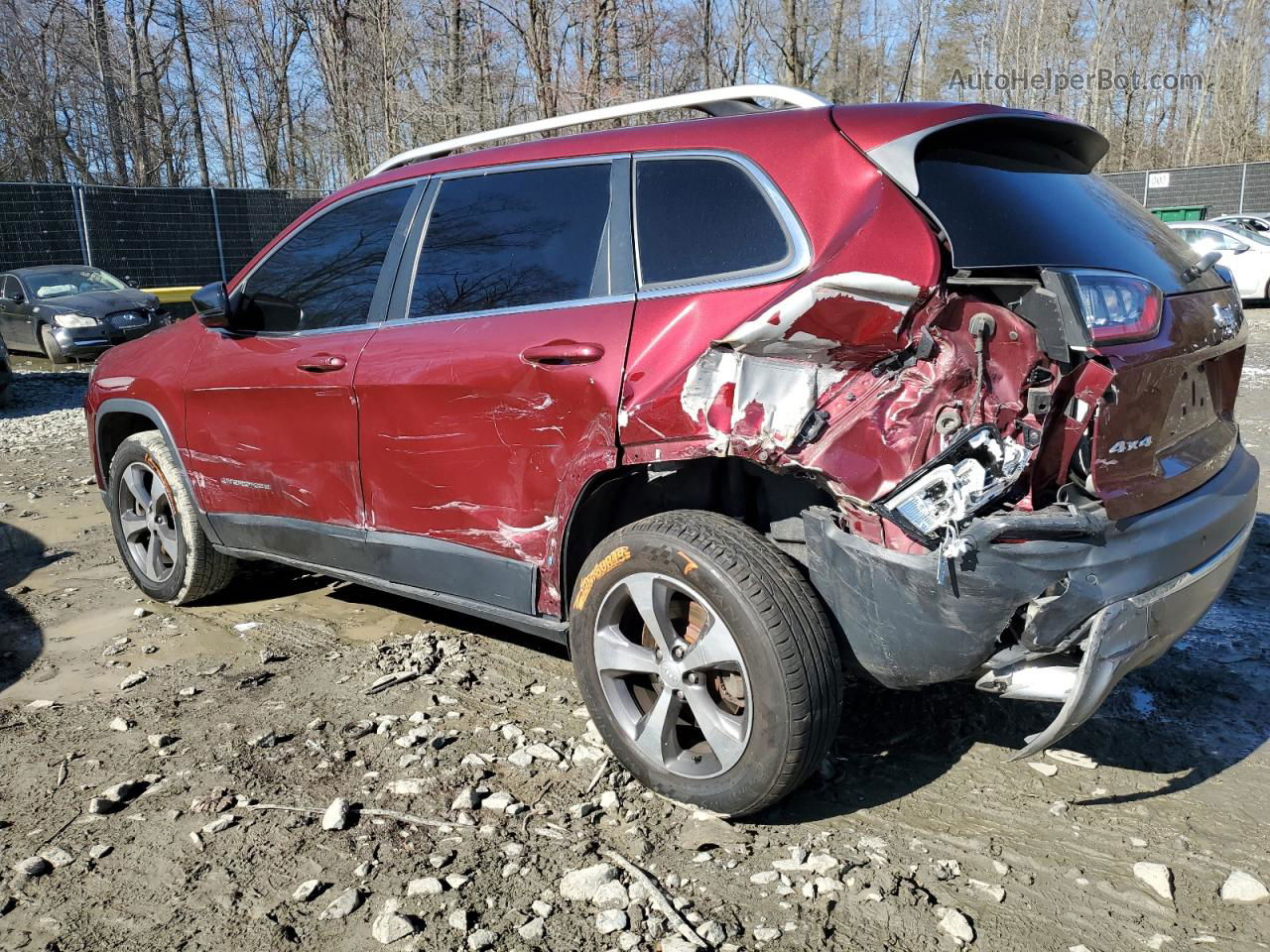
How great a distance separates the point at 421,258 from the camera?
360 centimetres

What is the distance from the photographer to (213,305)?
4141 mm

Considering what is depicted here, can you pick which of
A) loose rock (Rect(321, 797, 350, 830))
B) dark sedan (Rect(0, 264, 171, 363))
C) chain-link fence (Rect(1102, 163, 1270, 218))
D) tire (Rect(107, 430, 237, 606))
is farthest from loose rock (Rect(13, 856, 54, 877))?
chain-link fence (Rect(1102, 163, 1270, 218))

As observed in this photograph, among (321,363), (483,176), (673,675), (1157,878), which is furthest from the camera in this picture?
(321,363)

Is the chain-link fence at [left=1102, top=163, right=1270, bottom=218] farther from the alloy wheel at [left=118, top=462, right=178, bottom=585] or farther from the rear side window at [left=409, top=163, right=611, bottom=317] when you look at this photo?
the alloy wheel at [left=118, top=462, right=178, bottom=585]

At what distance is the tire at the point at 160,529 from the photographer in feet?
15.1

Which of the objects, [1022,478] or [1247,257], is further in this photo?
[1247,257]

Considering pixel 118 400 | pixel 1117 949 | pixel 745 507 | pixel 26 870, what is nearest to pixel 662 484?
pixel 745 507

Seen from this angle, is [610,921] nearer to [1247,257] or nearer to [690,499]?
[690,499]

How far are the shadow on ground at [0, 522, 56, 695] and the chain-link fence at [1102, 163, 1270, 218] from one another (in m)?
29.5

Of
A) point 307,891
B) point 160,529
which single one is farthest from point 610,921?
point 160,529

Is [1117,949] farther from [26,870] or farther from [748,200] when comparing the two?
[26,870]

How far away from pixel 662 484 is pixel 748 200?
35.0 inches

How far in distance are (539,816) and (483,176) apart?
216 cm

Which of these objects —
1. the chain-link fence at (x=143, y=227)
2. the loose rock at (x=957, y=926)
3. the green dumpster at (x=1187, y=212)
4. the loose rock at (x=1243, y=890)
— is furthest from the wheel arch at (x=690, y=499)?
the green dumpster at (x=1187, y=212)
